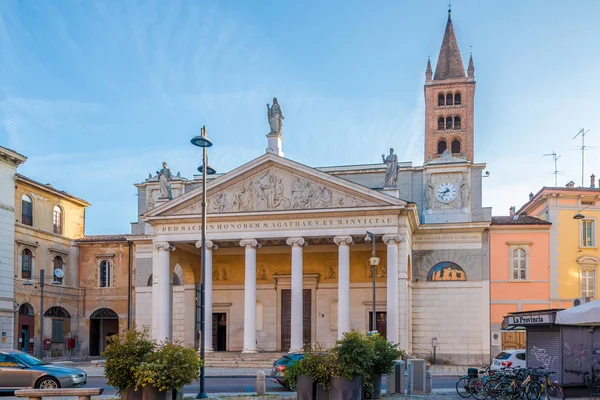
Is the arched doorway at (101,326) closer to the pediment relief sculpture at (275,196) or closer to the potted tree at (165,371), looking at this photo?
the pediment relief sculpture at (275,196)

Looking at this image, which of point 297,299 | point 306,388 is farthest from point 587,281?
point 306,388

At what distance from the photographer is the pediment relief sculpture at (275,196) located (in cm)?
3600

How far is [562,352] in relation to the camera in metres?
17.9

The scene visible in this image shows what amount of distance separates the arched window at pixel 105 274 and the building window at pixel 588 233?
110 ft

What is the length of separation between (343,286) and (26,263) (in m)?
22.8

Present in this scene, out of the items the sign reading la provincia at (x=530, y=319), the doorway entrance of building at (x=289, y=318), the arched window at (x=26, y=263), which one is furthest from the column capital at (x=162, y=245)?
the sign reading la provincia at (x=530, y=319)

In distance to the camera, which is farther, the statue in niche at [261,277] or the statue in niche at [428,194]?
the statue in niche at [261,277]

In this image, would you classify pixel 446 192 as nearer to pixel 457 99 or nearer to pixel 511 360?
pixel 511 360

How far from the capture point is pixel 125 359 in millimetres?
15414

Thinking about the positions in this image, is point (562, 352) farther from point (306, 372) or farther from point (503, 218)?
point (503, 218)

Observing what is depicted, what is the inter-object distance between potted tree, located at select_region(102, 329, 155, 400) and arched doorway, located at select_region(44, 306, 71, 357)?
32.5 metres

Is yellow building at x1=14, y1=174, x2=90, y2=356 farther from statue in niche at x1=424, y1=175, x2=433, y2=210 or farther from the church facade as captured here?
statue in niche at x1=424, y1=175, x2=433, y2=210

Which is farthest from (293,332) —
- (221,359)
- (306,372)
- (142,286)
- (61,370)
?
(306,372)

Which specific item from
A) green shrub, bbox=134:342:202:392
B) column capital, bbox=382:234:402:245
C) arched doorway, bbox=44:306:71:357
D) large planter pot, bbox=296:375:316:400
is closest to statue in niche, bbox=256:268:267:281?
column capital, bbox=382:234:402:245
